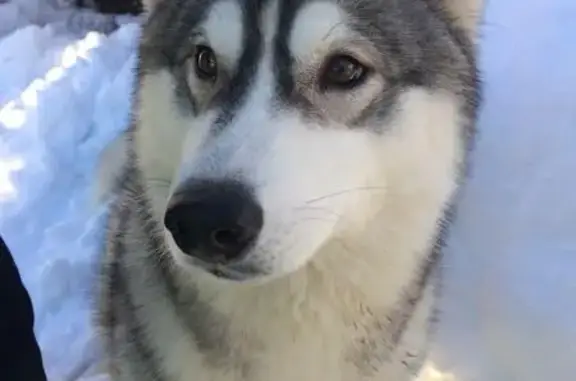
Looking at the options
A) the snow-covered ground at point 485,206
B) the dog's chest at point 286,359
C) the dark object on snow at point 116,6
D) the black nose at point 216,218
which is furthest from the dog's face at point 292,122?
the dark object on snow at point 116,6

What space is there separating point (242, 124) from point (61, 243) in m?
0.84

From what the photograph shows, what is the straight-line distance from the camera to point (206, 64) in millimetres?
1072

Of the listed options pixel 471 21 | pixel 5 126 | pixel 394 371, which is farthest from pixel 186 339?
pixel 5 126

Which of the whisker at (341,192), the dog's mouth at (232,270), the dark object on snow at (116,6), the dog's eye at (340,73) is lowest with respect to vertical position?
the dark object on snow at (116,6)

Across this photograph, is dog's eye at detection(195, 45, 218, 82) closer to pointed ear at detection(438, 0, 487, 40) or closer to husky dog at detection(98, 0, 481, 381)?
husky dog at detection(98, 0, 481, 381)

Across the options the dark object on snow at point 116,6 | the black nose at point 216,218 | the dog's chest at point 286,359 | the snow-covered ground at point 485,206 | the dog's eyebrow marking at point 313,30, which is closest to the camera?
the black nose at point 216,218

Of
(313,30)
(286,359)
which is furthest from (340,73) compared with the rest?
(286,359)

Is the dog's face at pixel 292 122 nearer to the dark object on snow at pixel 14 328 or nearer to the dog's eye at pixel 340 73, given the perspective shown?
the dog's eye at pixel 340 73

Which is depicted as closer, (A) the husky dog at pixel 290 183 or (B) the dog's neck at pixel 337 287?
(A) the husky dog at pixel 290 183

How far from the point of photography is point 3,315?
0.94m

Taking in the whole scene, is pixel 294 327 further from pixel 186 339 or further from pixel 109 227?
pixel 109 227

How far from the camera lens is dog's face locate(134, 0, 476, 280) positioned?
94 cm

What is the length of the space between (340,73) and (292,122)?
0.26 feet

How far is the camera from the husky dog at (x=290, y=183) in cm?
95
